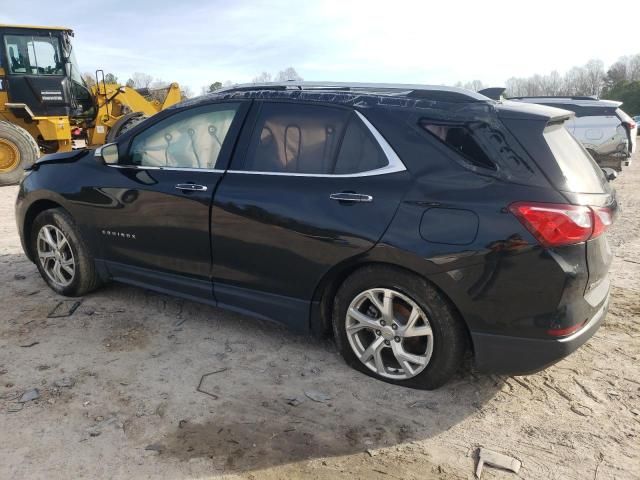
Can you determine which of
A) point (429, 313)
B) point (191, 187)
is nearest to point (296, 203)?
point (191, 187)

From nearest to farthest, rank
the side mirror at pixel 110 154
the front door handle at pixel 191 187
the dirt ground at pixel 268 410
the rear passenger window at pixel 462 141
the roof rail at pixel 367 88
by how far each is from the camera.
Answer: the dirt ground at pixel 268 410 < the rear passenger window at pixel 462 141 < the roof rail at pixel 367 88 < the front door handle at pixel 191 187 < the side mirror at pixel 110 154

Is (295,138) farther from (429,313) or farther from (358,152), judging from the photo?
(429,313)

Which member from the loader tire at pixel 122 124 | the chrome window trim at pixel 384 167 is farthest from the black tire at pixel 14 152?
the chrome window trim at pixel 384 167

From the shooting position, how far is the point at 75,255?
4363 millimetres

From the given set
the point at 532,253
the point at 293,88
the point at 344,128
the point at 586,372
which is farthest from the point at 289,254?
the point at 586,372

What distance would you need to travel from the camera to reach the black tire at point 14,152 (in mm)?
10781

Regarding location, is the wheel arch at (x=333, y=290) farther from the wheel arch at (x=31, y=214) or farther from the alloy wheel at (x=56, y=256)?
the wheel arch at (x=31, y=214)

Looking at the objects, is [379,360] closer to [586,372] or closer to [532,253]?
[532,253]

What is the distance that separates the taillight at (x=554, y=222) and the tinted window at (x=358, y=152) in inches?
31.9

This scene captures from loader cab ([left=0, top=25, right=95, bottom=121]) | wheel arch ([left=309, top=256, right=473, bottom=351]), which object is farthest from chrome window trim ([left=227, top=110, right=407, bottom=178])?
loader cab ([left=0, top=25, right=95, bottom=121])

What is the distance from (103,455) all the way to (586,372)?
2.83m

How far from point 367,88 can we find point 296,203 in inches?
34.7

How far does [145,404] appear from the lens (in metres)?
2.97

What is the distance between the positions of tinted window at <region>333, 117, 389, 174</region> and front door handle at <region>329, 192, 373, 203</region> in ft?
0.49
